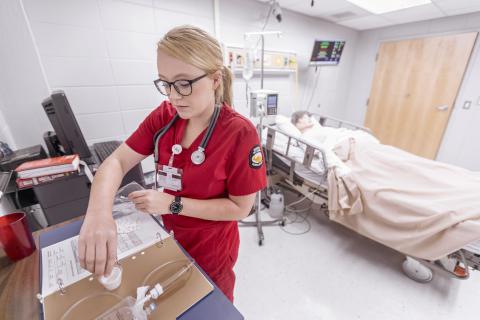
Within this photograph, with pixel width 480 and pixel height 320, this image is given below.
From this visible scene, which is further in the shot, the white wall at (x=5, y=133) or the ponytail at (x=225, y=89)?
the white wall at (x=5, y=133)

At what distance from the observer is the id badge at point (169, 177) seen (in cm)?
76

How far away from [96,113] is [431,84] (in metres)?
4.50

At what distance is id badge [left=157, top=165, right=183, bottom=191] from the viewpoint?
0.76 m

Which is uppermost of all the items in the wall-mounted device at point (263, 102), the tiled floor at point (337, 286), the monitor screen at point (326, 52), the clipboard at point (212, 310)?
the monitor screen at point (326, 52)

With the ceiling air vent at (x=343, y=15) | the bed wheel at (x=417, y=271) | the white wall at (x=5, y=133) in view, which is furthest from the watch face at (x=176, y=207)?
the ceiling air vent at (x=343, y=15)

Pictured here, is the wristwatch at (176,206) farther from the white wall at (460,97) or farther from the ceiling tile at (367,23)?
the white wall at (460,97)

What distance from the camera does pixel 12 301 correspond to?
58cm

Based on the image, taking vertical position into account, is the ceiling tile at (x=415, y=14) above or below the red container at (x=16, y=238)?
above

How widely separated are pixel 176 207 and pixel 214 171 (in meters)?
0.16

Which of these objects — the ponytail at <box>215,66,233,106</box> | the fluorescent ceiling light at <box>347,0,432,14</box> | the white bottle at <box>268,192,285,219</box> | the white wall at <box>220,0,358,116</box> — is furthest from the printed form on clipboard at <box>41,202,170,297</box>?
the fluorescent ceiling light at <box>347,0,432,14</box>

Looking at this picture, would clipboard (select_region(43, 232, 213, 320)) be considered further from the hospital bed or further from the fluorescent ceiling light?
the fluorescent ceiling light

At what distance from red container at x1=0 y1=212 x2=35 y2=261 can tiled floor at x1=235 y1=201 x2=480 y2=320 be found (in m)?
1.25

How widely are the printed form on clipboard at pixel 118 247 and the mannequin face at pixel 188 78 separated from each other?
0.43 metres

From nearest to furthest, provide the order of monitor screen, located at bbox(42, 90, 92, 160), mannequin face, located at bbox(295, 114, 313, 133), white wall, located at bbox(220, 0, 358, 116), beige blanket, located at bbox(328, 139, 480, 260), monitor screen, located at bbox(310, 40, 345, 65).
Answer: monitor screen, located at bbox(42, 90, 92, 160), beige blanket, located at bbox(328, 139, 480, 260), white wall, located at bbox(220, 0, 358, 116), mannequin face, located at bbox(295, 114, 313, 133), monitor screen, located at bbox(310, 40, 345, 65)
